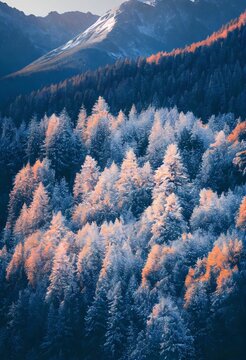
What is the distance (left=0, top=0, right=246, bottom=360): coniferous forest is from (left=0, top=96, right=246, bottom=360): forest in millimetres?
199

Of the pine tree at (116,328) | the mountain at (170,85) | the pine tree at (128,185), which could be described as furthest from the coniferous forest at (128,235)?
the mountain at (170,85)

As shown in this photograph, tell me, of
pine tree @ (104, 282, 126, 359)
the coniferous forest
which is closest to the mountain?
the coniferous forest

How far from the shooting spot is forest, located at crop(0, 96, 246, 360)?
2403 inches

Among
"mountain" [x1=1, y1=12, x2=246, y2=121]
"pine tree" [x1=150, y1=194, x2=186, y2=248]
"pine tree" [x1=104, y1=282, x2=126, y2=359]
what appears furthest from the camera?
"mountain" [x1=1, y1=12, x2=246, y2=121]

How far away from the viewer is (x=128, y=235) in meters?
78.8

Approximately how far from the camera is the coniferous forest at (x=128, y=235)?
61.3 m

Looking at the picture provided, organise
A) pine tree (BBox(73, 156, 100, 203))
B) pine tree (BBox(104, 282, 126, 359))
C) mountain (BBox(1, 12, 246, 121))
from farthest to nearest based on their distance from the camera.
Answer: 1. mountain (BBox(1, 12, 246, 121))
2. pine tree (BBox(73, 156, 100, 203))
3. pine tree (BBox(104, 282, 126, 359))

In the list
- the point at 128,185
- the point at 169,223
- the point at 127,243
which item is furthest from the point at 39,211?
the point at 169,223

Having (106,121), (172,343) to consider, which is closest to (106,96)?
(106,121)

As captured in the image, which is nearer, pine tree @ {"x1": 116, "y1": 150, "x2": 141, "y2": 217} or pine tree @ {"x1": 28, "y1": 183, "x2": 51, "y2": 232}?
pine tree @ {"x1": 116, "y1": 150, "x2": 141, "y2": 217}

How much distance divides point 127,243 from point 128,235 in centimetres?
289

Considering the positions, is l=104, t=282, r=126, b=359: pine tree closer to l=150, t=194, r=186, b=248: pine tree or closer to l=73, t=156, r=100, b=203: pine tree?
l=150, t=194, r=186, b=248: pine tree

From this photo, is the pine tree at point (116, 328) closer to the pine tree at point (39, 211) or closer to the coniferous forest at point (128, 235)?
the coniferous forest at point (128, 235)

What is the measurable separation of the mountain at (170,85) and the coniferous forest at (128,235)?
123 centimetres
